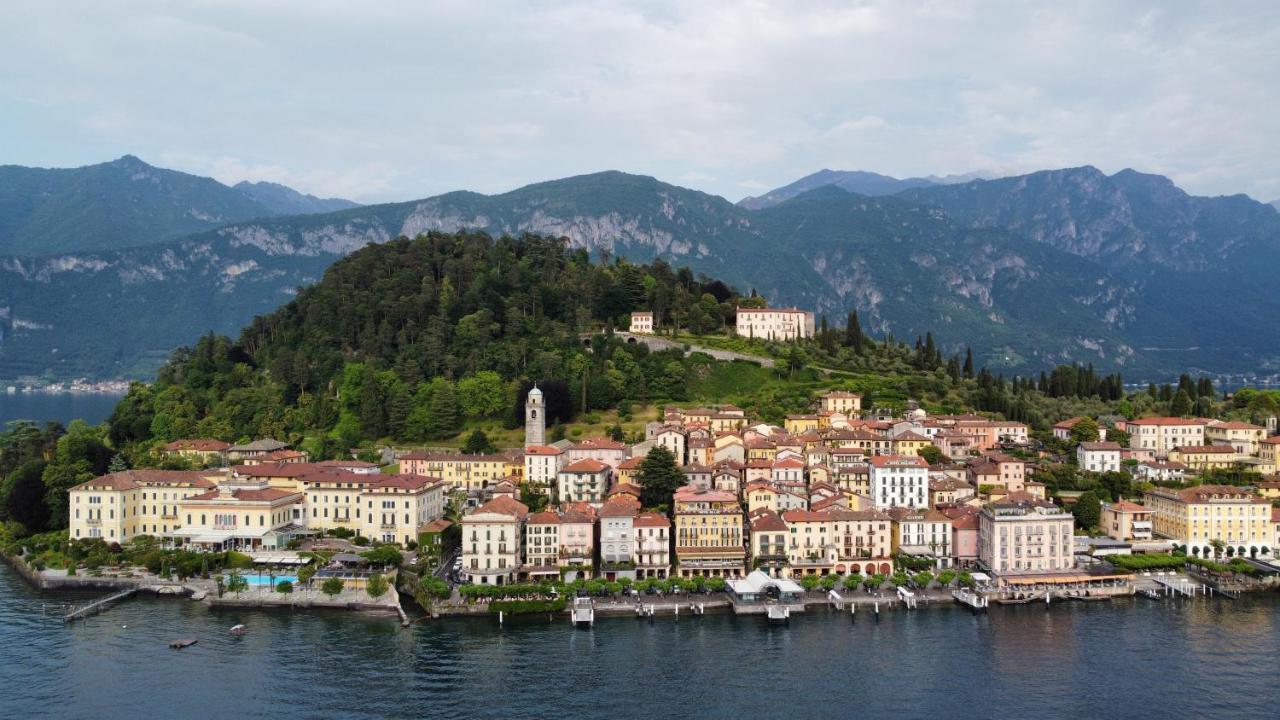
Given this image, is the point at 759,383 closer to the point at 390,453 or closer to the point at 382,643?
the point at 390,453

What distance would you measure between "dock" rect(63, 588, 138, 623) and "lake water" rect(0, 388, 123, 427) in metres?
89.4

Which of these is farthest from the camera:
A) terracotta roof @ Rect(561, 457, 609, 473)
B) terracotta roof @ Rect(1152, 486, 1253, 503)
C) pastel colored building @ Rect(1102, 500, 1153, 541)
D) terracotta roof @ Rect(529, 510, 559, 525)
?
terracotta roof @ Rect(561, 457, 609, 473)

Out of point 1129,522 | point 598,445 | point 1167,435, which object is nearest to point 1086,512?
point 1129,522

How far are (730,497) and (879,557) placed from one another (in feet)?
27.6

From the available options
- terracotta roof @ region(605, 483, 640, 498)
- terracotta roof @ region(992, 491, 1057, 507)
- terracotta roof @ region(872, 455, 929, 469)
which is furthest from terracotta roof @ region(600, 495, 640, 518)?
terracotta roof @ region(992, 491, 1057, 507)

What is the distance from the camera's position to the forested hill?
261ft

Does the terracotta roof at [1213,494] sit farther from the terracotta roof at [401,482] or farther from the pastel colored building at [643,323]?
the pastel colored building at [643,323]

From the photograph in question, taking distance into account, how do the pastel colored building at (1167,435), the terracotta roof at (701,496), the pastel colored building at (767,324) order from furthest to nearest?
the pastel colored building at (767,324)
the pastel colored building at (1167,435)
the terracotta roof at (701,496)

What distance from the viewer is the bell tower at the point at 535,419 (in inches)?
2810

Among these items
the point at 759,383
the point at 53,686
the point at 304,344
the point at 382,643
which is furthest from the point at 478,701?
the point at 304,344

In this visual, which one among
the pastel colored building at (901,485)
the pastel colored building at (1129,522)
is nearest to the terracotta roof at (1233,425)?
the pastel colored building at (1129,522)

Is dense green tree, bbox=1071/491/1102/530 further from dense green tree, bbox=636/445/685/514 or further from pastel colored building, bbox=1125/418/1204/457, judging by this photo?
dense green tree, bbox=636/445/685/514

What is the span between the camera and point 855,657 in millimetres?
40781

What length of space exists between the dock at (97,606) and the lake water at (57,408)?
89.4 m
